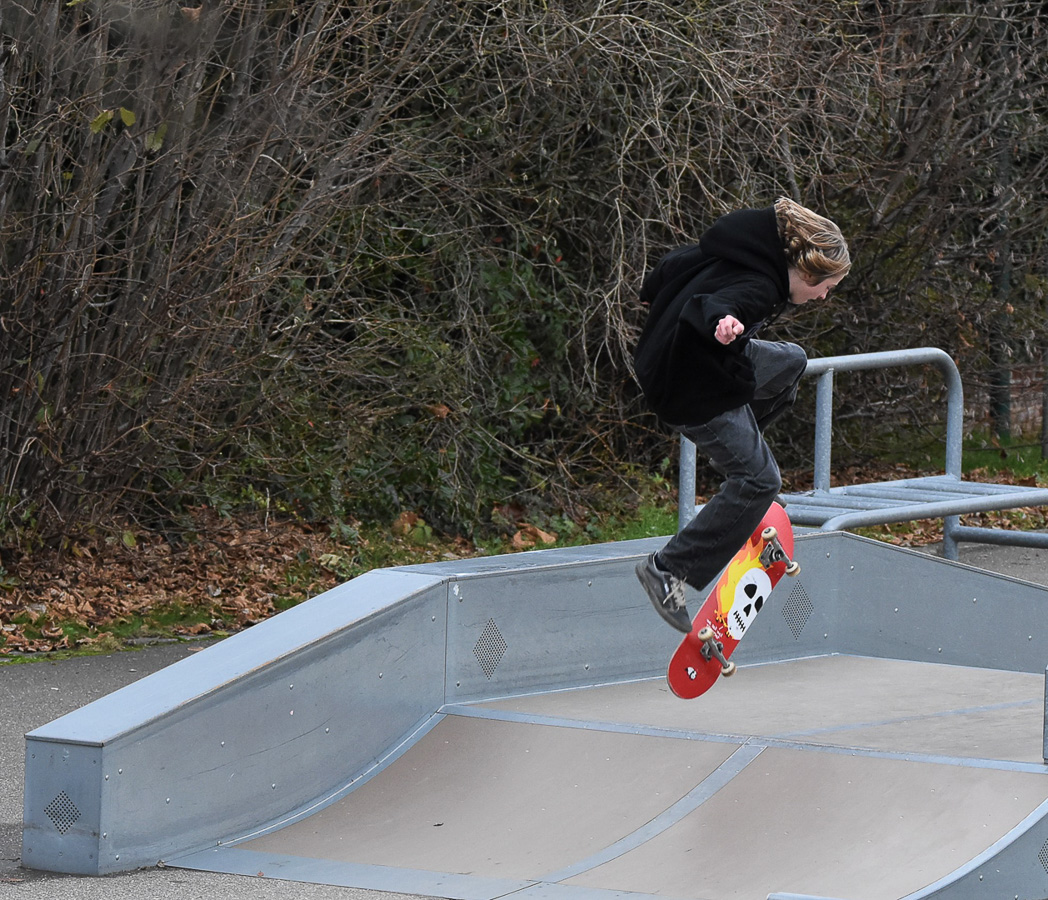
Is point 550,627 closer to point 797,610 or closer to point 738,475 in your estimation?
point 738,475

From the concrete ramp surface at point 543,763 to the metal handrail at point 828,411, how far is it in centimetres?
61

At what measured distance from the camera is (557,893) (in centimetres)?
432

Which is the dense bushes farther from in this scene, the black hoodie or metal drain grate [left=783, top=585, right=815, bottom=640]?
the black hoodie

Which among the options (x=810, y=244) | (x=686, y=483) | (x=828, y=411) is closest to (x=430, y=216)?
(x=828, y=411)

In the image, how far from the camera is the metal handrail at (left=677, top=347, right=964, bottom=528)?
684 cm

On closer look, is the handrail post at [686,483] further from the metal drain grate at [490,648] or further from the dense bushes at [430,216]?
the dense bushes at [430,216]

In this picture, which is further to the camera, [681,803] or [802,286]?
[681,803]

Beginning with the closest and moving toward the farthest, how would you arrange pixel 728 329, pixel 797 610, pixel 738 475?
1. pixel 728 329
2. pixel 738 475
3. pixel 797 610

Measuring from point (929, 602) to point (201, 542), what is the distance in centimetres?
459

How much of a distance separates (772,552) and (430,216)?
5.87m

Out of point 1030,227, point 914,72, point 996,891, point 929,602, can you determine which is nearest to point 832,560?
point 929,602

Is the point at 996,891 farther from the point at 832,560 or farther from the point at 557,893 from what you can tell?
the point at 832,560

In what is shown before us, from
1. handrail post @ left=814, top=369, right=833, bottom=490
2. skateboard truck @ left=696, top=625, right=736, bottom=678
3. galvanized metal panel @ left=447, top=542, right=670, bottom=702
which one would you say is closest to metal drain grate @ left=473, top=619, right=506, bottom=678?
galvanized metal panel @ left=447, top=542, right=670, bottom=702

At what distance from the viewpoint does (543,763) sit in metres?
5.20
